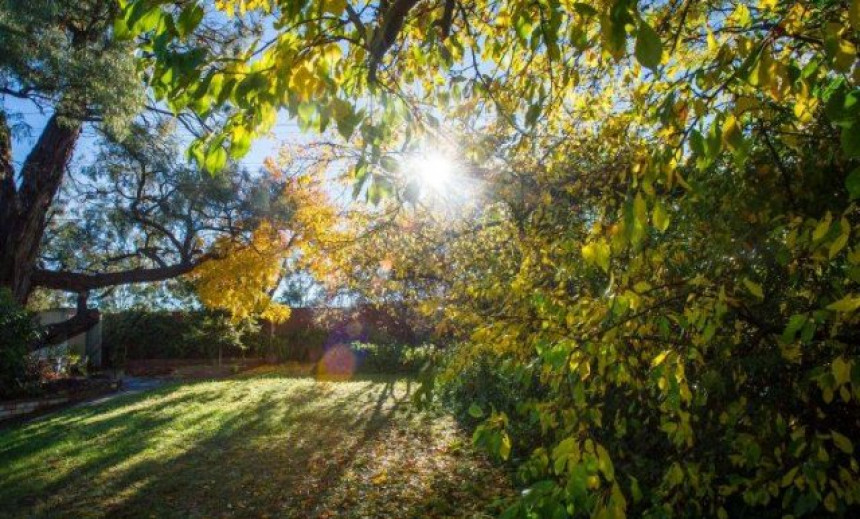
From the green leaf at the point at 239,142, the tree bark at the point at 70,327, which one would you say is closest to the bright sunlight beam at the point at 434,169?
the green leaf at the point at 239,142

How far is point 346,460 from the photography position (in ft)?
22.5

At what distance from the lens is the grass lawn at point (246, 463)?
539cm

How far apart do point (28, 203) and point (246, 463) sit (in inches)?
324

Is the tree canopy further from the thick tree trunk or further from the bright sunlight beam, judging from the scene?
the thick tree trunk

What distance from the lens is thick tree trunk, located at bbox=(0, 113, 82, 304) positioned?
11523 mm

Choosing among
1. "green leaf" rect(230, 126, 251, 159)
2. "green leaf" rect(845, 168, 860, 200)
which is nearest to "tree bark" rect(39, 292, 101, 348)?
"green leaf" rect(230, 126, 251, 159)

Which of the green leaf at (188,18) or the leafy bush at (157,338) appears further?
the leafy bush at (157,338)

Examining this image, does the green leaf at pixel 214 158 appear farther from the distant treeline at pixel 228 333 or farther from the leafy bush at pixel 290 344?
the leafy bush at pixel 290 344

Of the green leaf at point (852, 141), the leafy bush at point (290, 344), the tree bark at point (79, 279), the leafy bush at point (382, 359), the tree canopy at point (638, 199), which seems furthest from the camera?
the leafy bush at point (290, 344)

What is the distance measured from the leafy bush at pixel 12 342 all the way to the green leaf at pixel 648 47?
12.0 meters

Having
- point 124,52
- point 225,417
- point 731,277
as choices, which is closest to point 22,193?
point 124,52

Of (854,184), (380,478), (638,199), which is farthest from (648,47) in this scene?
(380,478)

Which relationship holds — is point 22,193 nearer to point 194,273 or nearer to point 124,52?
point 194,273

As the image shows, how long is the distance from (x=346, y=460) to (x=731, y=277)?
5.20m
